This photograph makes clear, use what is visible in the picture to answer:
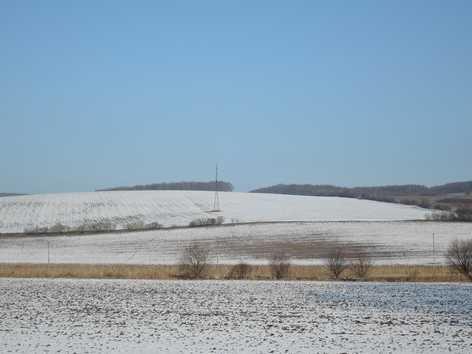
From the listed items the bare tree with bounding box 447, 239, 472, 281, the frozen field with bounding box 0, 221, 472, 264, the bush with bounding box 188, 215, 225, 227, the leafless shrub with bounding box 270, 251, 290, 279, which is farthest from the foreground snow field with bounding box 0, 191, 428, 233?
the bare tree with bounding box 447, 239, 472, 281

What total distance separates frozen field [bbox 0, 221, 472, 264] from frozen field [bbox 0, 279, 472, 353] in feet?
59.7

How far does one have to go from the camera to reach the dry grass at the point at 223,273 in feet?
98.8

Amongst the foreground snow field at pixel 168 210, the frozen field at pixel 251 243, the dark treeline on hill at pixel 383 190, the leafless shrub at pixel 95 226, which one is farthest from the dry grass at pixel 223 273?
the dark treeline on hill at pixel 383 190

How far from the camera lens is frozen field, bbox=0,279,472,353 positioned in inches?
Result: 516

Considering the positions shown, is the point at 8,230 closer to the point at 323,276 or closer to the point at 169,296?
the point at 323,276

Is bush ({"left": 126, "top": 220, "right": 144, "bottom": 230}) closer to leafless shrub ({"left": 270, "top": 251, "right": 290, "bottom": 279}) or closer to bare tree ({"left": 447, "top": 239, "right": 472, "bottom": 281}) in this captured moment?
leafless shrub ({"left": 270, "top": 251, "right": 290, "bottom": 279})

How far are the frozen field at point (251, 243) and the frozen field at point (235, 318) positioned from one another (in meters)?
18.2

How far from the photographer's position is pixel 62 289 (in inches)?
917

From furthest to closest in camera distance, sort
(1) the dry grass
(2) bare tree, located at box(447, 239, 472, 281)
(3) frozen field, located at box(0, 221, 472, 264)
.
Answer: (3) frozen field, located at box(0, 221, 472, 264), (1) the dry grass, (2) bare tree, located at box(447, 239, 472, 281)

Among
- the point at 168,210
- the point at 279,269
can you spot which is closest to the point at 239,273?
the point at 279,269

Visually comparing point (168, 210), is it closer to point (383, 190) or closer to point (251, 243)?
point (251, 243)

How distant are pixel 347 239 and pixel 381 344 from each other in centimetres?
4027

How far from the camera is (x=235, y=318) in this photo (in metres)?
16.6

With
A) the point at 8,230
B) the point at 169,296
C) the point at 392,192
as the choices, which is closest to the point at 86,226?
the point at 8,230
